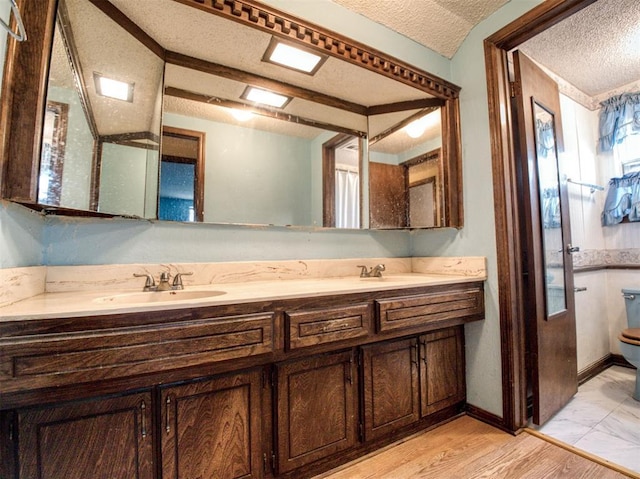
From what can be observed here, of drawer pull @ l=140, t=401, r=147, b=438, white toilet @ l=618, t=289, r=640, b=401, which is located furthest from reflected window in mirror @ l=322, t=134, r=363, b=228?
white toilet @ l=618, t=289, r=640, b=401

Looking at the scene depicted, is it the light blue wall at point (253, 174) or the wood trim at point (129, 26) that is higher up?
the wood trim at point (129, 26)

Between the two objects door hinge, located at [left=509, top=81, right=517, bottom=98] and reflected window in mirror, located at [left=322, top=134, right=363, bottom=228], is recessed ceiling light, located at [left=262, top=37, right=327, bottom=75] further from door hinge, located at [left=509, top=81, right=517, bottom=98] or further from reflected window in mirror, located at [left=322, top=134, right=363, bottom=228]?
door hinge, located at [left=509, top=81, right=517, bottom=98]

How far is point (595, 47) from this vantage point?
209 centimetres

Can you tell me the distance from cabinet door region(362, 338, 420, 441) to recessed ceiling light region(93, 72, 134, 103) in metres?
1.57

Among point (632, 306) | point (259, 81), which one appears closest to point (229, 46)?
point (259, 81)

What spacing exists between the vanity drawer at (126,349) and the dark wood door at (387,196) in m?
1.19

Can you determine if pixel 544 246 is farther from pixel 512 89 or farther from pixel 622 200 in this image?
pixel 622 200

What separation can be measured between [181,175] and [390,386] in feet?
4.81

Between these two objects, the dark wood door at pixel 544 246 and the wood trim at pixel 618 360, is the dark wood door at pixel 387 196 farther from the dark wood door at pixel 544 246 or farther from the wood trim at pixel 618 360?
the wood trim at pixel 618 360

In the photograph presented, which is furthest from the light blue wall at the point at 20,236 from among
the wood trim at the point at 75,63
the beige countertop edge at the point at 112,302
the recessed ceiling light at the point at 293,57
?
the recessed ceiling light at the point at 293,57

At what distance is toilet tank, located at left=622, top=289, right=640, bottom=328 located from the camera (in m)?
2.26

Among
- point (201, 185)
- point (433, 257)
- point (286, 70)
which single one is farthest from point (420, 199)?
point (201, 185)

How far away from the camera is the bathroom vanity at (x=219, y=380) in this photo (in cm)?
81

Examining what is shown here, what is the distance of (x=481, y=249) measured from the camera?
5.82 ft
